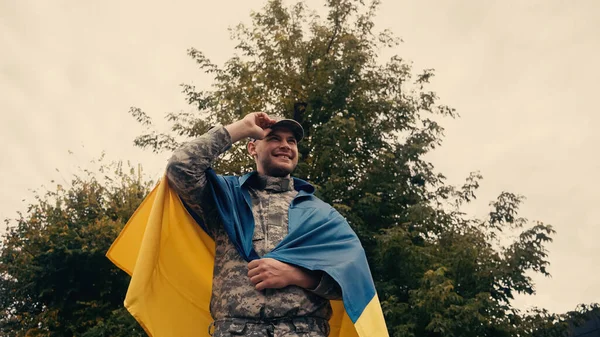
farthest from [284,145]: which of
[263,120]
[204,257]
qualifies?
[204,257]

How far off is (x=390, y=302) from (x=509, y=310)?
2589mm

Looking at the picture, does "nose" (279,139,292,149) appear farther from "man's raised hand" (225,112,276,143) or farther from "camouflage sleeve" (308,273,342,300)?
"camouflage sleeve" (308,273,342,300)

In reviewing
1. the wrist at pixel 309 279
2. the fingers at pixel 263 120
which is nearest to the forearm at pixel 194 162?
the fingers at pixel 263 120

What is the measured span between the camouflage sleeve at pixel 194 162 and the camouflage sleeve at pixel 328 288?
781 millimetres

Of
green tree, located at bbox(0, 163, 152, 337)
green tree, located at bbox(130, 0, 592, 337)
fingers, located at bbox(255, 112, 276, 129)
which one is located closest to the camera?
fingers, located at bbox(255, 112, 276, 129)

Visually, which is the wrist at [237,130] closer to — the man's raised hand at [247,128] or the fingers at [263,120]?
the man's raised hand at [247,128]

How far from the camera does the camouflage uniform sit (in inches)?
93.0

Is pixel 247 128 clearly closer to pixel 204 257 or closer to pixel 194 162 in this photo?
pixel 194 162

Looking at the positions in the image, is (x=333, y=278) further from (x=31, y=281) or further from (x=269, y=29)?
(x=31, y=281)

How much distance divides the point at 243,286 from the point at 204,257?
1.89 ft

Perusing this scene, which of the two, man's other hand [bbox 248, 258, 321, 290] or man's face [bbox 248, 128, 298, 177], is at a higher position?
man's face [bbox 248, 128, 298, 177]

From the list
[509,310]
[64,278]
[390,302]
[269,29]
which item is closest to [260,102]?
[269,29]

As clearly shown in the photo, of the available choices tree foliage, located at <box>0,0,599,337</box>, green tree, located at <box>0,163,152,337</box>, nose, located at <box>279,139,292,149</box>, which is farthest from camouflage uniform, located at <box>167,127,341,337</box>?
green tree, located at <box>0,163,152,337</box>

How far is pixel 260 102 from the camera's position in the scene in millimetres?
11625
